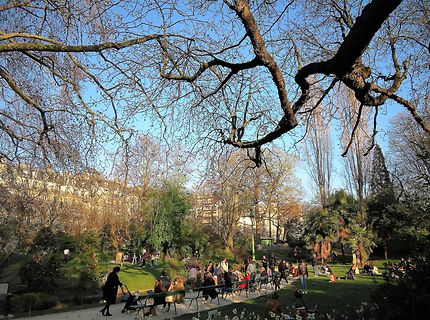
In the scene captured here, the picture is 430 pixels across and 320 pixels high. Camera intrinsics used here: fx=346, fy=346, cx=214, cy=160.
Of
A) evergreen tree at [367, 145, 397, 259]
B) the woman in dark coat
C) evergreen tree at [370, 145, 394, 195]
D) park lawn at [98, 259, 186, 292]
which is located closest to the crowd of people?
the woman in dark coat

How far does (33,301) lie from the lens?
41.3ft

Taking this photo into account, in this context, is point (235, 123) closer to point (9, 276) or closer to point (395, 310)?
point (395, 310)

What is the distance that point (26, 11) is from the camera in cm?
592

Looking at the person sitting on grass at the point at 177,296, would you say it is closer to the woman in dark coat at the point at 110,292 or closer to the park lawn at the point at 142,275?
the woman in dark coat at the point at 110,292

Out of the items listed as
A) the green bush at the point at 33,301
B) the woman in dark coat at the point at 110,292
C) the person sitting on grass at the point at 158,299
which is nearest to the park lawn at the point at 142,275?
the green bush at the point at 33,301

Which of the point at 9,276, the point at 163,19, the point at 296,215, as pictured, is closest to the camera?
the point at 163,19

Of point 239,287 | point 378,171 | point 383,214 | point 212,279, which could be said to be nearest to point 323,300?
point 239,287

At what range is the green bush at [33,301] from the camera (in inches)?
476

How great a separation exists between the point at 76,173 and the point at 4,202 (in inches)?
199

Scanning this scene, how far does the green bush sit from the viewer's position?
39.7 ft

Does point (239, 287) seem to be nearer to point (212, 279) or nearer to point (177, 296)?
point (212, 279)

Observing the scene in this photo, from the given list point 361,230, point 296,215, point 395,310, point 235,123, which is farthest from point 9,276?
point 296,215

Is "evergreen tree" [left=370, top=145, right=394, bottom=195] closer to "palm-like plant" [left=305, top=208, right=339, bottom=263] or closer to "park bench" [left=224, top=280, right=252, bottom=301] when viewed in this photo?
"palm-like plant" [left=305, top=208, right=339, bottom=263]

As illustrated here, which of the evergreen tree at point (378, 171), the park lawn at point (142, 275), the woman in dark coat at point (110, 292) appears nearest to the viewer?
the woman in dark coat at point (110, 292)
